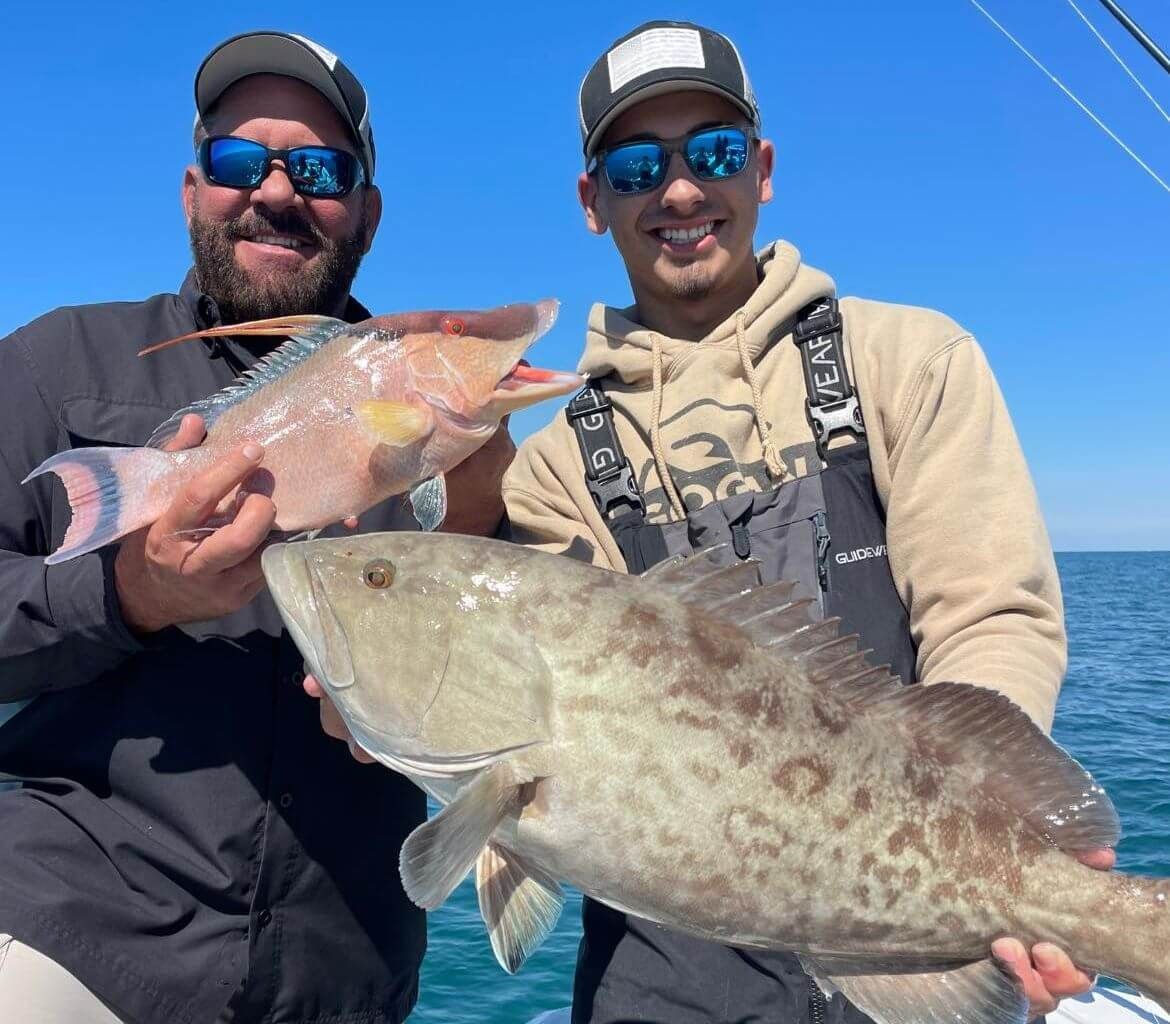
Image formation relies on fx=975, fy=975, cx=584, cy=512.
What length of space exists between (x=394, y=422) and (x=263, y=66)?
202 cm

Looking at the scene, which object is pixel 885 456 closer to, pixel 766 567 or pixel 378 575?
pixel 766 567

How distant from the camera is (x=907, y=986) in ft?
8.61

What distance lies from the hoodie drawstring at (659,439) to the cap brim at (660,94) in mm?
891

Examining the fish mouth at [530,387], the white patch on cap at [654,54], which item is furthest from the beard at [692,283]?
the fish mouth at [530,387]

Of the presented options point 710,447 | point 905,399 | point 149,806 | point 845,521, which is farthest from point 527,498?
point 149,806

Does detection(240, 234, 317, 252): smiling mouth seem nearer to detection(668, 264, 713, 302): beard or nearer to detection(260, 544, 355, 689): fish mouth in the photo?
detection(668, 264, 713, 302): beard

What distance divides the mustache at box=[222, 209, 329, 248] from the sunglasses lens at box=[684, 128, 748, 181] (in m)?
1.56

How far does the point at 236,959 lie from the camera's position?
3336mm

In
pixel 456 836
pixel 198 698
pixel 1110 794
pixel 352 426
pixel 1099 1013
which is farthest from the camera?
pixel 1110 794

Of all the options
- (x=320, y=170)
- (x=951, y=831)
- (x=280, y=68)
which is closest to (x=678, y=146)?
(x=320, y=170)

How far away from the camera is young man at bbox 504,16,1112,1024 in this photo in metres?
3.32

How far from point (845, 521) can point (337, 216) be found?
7.60 feet

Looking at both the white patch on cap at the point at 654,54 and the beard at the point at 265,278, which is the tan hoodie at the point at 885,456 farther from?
the beard at the point at 265,278

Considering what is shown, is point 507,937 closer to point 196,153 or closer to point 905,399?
point 905,399
